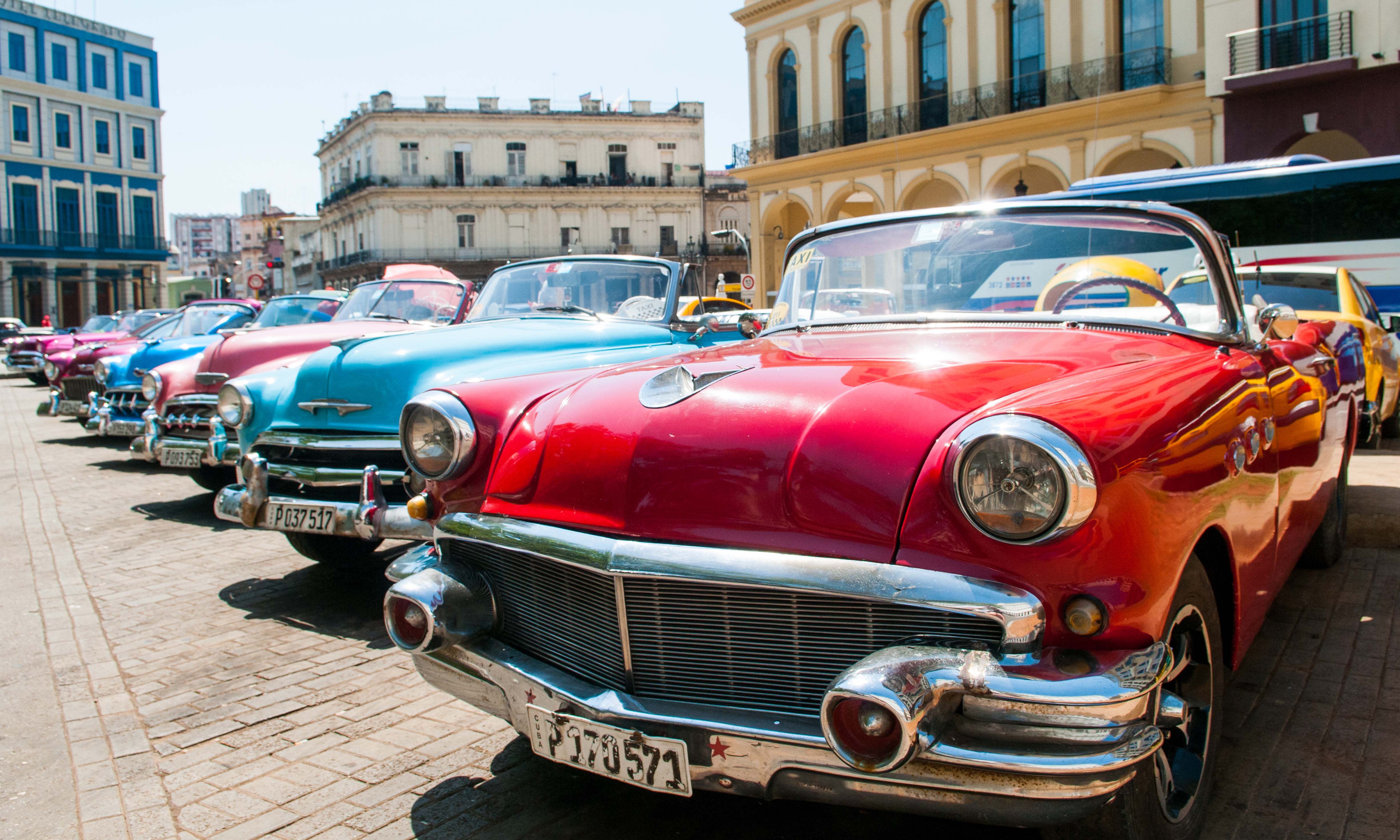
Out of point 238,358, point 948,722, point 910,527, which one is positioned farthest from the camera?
point 238,358

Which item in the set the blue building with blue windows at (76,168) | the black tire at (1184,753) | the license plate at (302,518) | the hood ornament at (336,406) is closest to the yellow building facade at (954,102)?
the hood ornament at (336,406)

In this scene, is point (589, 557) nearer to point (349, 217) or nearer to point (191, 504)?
point (191, 504)

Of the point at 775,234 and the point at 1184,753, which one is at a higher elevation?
the point at 775,234

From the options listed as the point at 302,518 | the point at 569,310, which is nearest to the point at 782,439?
the point at 302,518

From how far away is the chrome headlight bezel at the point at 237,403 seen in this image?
5.42 m

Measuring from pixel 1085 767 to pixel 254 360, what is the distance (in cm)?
686

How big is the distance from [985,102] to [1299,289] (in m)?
15.2

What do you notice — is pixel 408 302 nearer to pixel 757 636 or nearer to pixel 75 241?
pixel 757 636

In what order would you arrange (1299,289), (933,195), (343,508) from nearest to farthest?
(343,508) → (1299,289) → (933,195)

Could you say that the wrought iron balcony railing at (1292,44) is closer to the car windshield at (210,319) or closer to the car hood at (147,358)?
the car windshield at (210,319)

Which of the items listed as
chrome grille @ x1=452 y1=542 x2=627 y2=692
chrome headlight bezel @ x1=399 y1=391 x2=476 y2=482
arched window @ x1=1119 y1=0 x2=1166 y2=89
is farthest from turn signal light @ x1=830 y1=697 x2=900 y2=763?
arched window @ x1=1119 y1=0 x2=1166 y2=89

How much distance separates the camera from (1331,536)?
185 inches

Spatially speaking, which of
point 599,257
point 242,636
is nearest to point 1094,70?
point 599,257

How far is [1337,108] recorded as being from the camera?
16609mm
